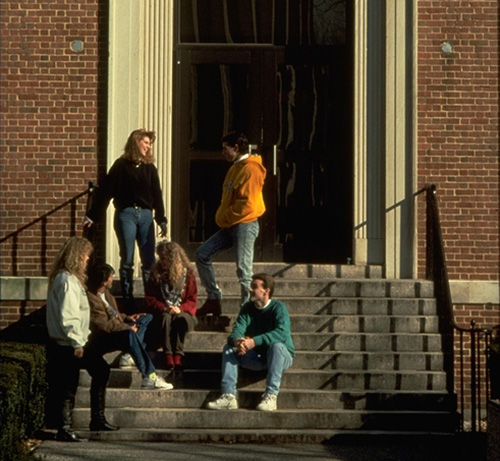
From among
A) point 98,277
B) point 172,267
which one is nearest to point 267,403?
point 172,267

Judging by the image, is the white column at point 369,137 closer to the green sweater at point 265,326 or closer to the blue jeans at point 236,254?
the blue jeans at point 236,254

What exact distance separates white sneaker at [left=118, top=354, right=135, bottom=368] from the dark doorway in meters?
2.71

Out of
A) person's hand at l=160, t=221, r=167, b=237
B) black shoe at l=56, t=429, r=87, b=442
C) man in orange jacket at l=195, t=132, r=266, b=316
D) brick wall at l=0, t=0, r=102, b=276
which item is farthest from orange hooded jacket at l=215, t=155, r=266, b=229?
black shoe at l=56, t=429, r=87, b=442

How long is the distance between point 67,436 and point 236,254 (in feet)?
8.18

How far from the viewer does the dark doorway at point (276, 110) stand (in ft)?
45.2

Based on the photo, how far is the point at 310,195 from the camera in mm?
13859

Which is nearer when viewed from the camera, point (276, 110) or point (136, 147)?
point (136, 147)

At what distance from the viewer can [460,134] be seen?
1312cm

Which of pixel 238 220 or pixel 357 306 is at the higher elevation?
pixel 238 220

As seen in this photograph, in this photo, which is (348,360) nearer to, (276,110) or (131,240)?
(131,240)

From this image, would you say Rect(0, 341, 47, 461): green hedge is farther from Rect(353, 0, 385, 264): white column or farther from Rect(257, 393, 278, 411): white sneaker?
Rect(353, 0, 385, 264): white column

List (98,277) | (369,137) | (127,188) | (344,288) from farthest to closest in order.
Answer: (369,137), (344,288), (127,188), (98,277)

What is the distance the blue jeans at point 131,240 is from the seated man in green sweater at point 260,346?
4.61ft

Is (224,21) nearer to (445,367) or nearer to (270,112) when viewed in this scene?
(270,112)
